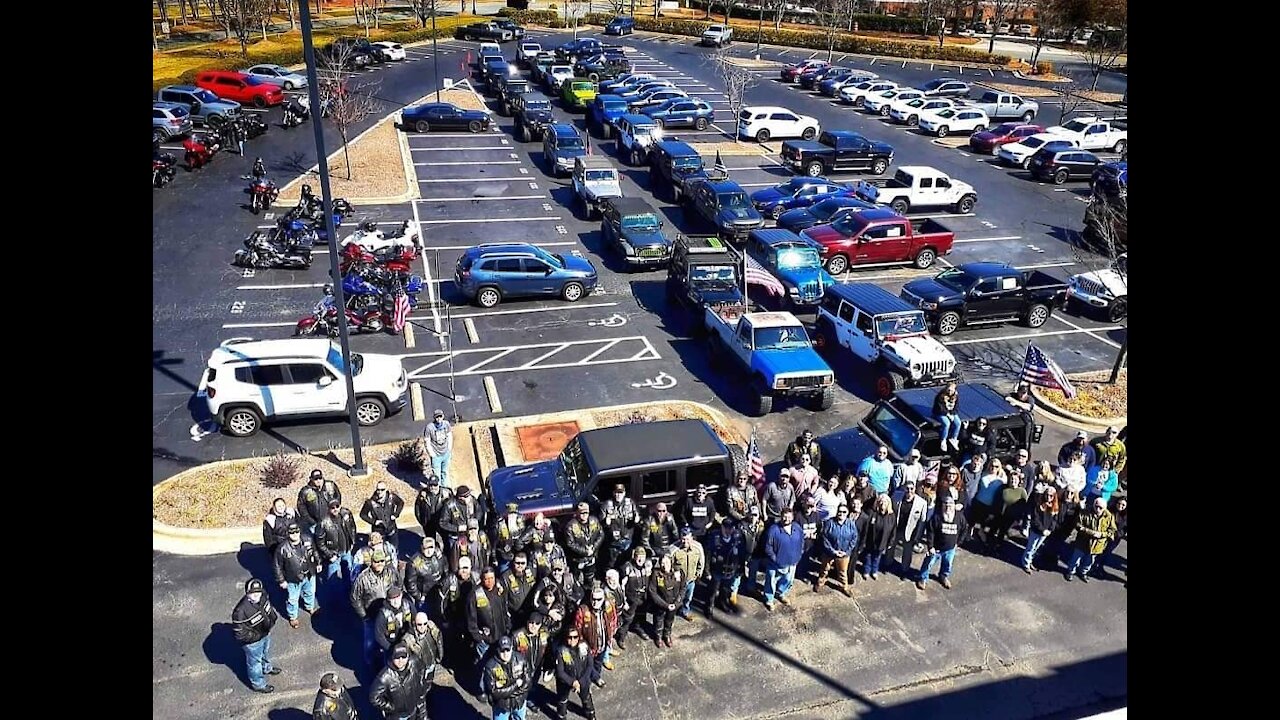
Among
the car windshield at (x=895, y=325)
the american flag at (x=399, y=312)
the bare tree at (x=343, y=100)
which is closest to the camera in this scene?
the car windshield at (x=895, y=325)

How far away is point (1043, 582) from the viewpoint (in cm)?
1345

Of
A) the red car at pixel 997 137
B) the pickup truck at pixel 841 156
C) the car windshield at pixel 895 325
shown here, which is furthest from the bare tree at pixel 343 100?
the red car at pixel 997 137

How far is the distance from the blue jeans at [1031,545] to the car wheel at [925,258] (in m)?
14.3

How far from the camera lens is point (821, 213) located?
27.9m

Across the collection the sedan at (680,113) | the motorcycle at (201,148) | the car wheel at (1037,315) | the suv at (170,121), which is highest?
the sedan at (680,113)

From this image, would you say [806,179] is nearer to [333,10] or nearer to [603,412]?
[603,412]

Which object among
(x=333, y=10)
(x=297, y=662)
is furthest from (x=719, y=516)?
(x=333, y=10)

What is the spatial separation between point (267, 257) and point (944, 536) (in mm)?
19684

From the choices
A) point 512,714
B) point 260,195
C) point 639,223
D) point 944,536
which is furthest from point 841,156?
point 512,714

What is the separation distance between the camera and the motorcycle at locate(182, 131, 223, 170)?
3198cm

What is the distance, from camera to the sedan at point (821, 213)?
27.2m

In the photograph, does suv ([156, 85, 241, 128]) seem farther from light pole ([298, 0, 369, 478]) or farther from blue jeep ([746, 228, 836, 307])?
light pole ([298, 0, 369, 478])

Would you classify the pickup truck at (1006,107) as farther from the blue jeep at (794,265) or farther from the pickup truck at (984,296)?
the blue jeep at (794,265)

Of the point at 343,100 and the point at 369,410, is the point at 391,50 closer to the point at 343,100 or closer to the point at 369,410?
the point at 343,100
